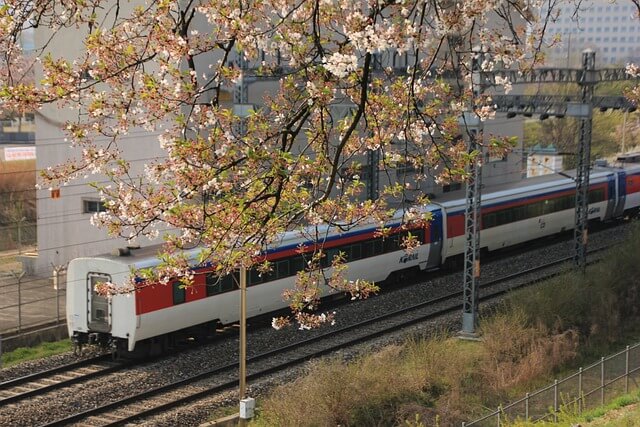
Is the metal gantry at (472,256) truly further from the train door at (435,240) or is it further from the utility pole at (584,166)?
the train door at (435,240)

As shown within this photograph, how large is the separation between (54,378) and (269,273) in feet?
18.1

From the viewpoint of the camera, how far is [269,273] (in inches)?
862

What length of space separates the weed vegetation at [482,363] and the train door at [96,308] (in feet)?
16.6

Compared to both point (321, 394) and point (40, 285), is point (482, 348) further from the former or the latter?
point (40, 285)

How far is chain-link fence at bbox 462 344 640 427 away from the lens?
51.0 feet

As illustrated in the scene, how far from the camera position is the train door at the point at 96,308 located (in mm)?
19891

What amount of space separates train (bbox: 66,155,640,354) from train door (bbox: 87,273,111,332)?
2cm

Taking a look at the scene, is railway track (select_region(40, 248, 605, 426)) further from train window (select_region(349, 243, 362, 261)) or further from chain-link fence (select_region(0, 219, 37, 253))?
chain-link fence (select_region(0, 219, 37, 253))

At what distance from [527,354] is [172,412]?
7991 millimetres

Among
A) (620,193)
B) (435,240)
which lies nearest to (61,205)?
(435,240)

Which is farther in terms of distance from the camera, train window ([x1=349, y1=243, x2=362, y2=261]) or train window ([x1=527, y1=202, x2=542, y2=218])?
train window ([x1=527, y1=202, x2=542, y2=218])

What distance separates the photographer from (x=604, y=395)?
17.5 metres

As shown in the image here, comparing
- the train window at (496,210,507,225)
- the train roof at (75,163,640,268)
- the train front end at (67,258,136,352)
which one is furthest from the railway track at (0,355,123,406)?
the train window at (496,210,507,225)

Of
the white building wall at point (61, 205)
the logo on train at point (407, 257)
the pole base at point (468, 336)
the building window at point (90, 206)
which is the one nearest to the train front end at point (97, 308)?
the pole base at point (468, 336)
